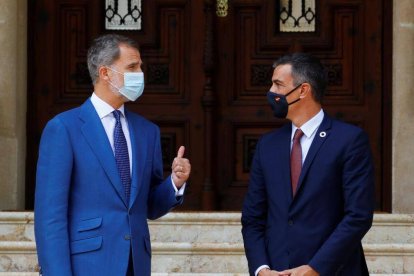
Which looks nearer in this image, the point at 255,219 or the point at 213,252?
the point at 255,219

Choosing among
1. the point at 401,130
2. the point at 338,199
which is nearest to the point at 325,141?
the point at 338,199

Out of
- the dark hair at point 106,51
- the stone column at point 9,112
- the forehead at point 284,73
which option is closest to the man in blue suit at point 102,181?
the dark hair at point 106,51

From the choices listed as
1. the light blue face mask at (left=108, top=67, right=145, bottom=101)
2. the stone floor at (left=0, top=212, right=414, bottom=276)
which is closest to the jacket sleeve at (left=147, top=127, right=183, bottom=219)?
the light blue face mask at (left=108, top=67, right=145, bottom=101)

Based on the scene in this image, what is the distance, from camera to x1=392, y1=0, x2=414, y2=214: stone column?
808 cm

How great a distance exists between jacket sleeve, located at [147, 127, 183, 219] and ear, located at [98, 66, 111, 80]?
37 centimetres

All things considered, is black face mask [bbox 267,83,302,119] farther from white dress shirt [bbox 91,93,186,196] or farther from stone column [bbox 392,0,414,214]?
stone column [bbox 392,0,414,214]

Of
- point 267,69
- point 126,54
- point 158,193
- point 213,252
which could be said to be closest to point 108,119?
point 126,54

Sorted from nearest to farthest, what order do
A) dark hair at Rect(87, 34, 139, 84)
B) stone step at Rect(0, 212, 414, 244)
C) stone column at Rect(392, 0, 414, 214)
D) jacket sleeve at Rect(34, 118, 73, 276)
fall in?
jacket sleeve at Rect(34, 118, 73, 276), dark hair at Rect(87, 34, 139, 84), stone step at Rect(0, 212, 414, 244), stone column at Rect(392, 0, 414, 214)

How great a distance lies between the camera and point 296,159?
16.6 ft

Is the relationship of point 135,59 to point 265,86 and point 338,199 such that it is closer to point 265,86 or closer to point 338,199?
point 338,199

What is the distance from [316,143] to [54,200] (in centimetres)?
120

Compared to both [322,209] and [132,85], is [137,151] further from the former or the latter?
[322,209]

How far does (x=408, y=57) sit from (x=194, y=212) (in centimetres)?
193

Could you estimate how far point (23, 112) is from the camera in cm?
845
